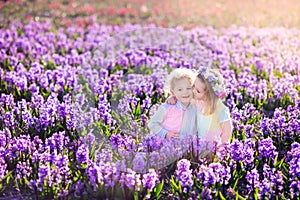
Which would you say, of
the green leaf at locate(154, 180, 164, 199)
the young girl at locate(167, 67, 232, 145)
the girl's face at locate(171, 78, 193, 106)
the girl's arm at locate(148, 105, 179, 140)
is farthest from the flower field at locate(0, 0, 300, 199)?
the girl's face at locate(171, 78, 193, 106)

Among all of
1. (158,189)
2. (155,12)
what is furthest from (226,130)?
(155,12)

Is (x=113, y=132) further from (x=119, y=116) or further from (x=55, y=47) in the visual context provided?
(x=55, y=47)

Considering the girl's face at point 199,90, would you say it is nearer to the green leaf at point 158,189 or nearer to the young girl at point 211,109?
the young girl at point 211,109

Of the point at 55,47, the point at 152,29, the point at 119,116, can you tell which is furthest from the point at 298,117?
the point at 152,29

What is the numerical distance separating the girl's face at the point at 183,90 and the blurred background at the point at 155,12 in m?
7.89

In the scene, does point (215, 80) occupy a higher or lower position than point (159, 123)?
higher

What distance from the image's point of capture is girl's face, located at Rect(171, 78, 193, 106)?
20.4ft

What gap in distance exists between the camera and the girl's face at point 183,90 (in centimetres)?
621

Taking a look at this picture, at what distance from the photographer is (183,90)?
6.25m

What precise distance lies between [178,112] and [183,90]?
298 mm

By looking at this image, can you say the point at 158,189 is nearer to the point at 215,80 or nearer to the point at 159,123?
the point at 159,123

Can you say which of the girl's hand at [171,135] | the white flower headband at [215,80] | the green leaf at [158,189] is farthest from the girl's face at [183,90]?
the green leaf at [158,189]

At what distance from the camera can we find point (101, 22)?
1464cm

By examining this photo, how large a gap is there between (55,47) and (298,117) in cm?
570
